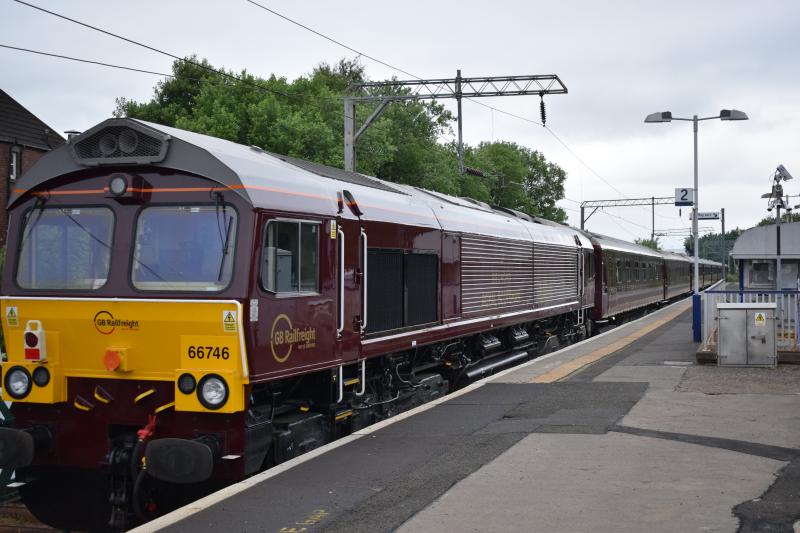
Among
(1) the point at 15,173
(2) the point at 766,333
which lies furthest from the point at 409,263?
(1) the point at 15,173

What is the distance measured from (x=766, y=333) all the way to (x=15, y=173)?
3039 cm

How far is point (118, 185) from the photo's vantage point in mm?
7746

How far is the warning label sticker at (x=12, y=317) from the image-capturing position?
26.3 feet

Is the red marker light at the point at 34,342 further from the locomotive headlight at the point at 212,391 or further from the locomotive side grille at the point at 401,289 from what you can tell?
the locomotive side grille at the point at 401,289

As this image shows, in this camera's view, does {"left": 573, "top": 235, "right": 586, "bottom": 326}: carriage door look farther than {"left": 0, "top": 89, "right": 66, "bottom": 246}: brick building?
No

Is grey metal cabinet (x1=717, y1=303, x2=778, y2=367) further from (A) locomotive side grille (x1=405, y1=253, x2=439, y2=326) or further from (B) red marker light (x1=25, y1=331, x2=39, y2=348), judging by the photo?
(B) red marker light (x1=25, y1=331, x2=39, y2=348)

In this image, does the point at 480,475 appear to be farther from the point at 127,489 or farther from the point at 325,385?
the point at 127,489

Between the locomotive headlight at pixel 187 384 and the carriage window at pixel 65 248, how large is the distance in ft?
4.02

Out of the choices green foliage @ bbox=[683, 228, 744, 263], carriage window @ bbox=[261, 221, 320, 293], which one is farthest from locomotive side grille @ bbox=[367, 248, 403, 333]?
green foliage @ bbox=[683, 228, 744, 263]

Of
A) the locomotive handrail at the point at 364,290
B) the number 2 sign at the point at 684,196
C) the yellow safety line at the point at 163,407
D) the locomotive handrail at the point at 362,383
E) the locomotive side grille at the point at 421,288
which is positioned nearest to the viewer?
the yellow safety line at the point at 163,407

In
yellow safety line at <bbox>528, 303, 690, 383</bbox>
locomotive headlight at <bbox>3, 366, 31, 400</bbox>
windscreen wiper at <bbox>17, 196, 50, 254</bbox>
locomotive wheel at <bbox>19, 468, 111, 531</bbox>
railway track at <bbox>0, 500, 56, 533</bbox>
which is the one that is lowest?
railway track at <bbox>0, 500, 56, 533</bbox>

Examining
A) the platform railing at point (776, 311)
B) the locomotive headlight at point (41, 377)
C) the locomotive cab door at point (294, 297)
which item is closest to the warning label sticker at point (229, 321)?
the locomotive cab door at point (294, 297)

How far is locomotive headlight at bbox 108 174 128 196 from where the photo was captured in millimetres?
7711

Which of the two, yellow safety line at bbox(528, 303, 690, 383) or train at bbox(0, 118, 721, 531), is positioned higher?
train at bbox(0, 118, 721, 531)
